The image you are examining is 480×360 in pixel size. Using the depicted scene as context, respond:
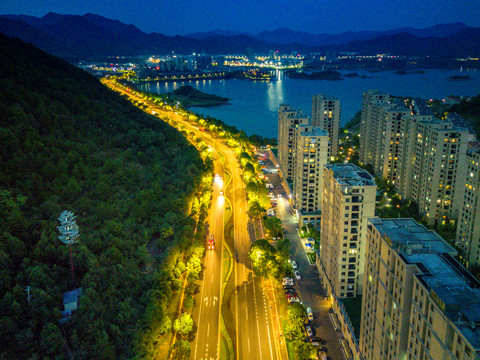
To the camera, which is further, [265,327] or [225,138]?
[225,138]

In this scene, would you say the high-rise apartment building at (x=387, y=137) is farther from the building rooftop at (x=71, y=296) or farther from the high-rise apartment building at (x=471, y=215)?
the building rooftop at (x=71, y=296)

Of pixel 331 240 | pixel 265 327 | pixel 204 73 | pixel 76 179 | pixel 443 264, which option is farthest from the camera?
pixel 204 73

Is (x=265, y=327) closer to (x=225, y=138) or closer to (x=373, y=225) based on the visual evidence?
(x=373, y=225)

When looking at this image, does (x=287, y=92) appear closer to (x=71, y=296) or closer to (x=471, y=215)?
(x=471, y=215)

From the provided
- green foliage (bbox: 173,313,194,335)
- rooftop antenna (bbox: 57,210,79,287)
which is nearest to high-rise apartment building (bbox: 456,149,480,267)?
green foliage (bbox: 173,313,194,335)

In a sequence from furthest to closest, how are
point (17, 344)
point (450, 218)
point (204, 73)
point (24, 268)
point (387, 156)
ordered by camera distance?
1. point (204, 73)
2. point (387, 156)
3. point (450, 218)
4. point (24, 268)
5. point (17, 344)

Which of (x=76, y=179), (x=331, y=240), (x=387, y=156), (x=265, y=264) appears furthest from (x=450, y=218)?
(x=76, y=179)

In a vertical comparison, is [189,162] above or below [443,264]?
below
